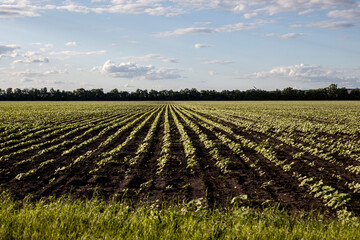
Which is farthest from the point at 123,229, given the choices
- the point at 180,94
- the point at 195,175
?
the point at 180,94

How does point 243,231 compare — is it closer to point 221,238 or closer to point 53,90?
point 221,238

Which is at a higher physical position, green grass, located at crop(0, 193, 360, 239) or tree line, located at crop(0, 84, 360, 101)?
tree line, located at crop(0, 84, 360, 101)

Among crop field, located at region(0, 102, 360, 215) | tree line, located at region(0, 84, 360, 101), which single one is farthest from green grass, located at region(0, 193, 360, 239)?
tree line, located at region(0, 84, 360, 101)

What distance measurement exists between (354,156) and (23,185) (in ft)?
41.7

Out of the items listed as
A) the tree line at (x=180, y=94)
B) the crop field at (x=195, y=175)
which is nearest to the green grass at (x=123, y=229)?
the crop field at (x=195, y=175)

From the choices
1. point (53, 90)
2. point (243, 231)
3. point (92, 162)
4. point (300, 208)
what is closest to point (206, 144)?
point (92, 162)

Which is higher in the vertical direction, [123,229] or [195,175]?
[123,229]

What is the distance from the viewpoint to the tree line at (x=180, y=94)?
13116 centimetres

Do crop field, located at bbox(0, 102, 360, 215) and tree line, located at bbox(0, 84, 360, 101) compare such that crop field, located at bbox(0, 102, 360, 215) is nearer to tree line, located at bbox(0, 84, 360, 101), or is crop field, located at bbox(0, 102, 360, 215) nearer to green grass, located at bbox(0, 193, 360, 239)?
green grass, located at bbox(0, 193, 360, 239)

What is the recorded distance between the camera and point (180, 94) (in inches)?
6181

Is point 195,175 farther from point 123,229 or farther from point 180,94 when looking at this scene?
point 180,94

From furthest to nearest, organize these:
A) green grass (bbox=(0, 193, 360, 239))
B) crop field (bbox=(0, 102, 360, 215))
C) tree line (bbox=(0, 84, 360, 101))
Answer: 1. tree line (bbox=(0, 84, 360, 101))
2. crop field (bbox=(0, 102, 360, 215))
3. green grass (bbox=(0, 193, 360, 239))

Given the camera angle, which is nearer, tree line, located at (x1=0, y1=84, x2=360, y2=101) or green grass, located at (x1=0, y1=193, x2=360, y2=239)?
green grass, located at (x1=0, y1=193, x2=360, y2=239)

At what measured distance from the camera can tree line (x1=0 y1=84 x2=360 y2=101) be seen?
131 meters
